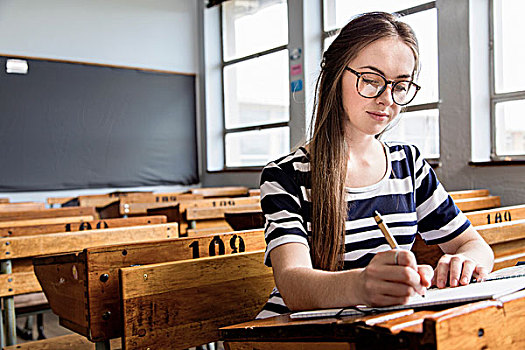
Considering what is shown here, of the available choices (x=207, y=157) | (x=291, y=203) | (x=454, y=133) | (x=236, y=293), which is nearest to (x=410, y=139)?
(x=454, y=133)

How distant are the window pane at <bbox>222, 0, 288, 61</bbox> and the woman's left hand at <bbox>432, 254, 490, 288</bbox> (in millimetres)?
5236

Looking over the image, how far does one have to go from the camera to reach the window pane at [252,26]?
6.17 metres

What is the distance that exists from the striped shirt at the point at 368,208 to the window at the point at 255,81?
4697 millimetres

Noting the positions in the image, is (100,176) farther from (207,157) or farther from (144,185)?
(207,157)

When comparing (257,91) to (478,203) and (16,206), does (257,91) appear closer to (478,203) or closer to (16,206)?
(16,206)

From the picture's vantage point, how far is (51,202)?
5.48 m

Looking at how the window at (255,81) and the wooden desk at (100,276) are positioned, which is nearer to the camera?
the wooden desk at (100,276)

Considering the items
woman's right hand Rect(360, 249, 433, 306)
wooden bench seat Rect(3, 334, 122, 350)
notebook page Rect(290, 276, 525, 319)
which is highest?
woman's right hand Rect(360, 249, 433, 306)

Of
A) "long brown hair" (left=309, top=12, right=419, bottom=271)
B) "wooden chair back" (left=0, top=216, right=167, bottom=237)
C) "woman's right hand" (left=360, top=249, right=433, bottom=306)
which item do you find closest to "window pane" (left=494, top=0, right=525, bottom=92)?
"wooden chair back" (left=0, top=216, right=167, bottom=237)

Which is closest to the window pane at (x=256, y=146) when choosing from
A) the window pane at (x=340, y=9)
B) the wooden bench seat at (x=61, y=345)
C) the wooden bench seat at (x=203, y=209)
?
the window pane at (x=340, y=9)

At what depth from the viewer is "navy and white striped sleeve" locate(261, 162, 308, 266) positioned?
1.08 meters

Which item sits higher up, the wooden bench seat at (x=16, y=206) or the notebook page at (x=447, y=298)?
the notebook page at (x=447, y=298)

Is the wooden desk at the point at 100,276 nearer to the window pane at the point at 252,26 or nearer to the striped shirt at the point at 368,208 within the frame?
the striped shirt at the point at 368,208

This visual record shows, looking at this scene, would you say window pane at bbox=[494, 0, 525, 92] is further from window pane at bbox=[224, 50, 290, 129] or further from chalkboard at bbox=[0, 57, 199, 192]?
chalkboard at bbox=[0, 57, 199, 192]
